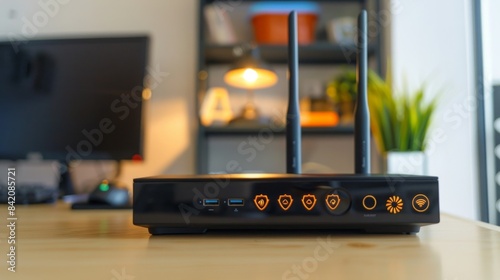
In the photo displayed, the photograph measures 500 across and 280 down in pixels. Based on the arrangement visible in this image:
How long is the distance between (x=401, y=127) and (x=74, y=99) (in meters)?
0.95

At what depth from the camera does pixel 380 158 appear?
1273mm

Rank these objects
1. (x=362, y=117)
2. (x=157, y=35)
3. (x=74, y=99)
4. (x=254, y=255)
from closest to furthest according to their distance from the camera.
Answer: (x=254, y=255), (x=362, y=117), (x=74, y=99), (x=157, y=35)

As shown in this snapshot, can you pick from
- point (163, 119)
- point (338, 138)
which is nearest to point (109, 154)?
point (163, 119)

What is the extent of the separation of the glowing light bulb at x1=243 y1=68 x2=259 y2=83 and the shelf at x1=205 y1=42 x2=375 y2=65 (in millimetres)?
112

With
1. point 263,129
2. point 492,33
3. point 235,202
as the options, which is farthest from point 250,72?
point 492,33

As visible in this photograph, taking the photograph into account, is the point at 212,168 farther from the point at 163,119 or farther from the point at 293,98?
the point at 293,98

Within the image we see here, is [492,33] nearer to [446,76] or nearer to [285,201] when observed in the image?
[446,76]

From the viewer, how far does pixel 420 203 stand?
1.43ft

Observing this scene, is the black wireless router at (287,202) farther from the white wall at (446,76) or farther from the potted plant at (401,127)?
the white wall at (446,76)

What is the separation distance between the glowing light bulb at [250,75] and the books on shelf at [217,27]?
160mm

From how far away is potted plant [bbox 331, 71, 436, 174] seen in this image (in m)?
1.09

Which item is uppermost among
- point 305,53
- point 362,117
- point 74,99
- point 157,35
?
point 157,35

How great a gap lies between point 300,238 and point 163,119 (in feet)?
3.41

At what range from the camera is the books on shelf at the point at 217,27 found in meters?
1.29
